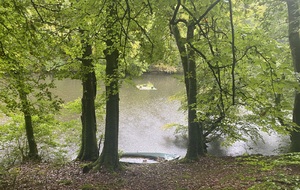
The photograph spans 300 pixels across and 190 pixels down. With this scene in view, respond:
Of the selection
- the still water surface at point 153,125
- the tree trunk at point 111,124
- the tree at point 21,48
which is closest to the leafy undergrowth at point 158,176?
the tree trunk at point 111,124

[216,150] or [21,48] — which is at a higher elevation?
[21,48]

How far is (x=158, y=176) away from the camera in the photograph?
860 cm

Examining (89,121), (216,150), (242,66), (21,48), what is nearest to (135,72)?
(89,121)

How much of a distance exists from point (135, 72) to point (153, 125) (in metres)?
13.8

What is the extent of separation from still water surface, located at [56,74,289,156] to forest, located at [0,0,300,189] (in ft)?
13.4

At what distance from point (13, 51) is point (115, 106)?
3.76 meters

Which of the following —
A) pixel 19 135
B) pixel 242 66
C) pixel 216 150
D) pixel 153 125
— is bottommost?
pixel 216 150

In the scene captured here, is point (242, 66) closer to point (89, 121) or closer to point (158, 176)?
point (158, 176)

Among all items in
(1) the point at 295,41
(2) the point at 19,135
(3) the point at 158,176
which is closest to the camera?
(3) the point at 158,176

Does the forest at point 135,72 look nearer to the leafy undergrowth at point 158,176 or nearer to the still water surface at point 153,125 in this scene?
the leafy undergrowth at point 158,176

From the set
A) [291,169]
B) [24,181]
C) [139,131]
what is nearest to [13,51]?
[24,181]

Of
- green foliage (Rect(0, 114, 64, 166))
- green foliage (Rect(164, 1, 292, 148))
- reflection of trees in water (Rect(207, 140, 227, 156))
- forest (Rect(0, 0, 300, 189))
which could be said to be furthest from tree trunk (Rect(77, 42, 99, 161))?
reflection of trees in water (Rect(207, 140, 227, 156))

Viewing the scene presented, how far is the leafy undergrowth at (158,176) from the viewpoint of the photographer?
6.45 m

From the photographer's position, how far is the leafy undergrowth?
6449 mm
